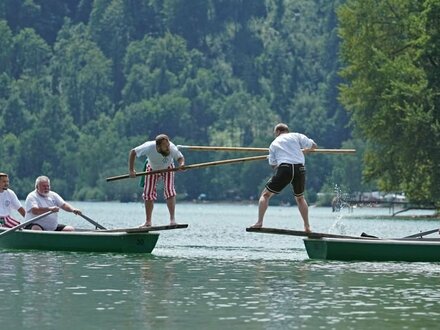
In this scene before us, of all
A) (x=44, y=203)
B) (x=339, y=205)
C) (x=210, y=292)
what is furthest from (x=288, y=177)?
(x=339, y=205)

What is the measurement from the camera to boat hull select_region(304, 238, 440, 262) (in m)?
27.7

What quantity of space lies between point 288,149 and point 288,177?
1.48 feet

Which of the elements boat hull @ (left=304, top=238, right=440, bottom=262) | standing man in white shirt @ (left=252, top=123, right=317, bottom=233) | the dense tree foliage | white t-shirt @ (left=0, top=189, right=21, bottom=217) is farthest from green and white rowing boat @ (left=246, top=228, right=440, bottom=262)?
the dense tree foliage

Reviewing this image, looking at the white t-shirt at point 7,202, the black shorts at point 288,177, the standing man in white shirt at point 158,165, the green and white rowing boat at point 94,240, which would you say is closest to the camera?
the black shorts at point 288,177

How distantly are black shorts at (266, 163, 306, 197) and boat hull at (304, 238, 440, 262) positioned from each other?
97 cm

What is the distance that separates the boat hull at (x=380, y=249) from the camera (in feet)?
91.0

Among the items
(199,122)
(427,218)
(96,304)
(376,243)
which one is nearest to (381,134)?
(427,218)

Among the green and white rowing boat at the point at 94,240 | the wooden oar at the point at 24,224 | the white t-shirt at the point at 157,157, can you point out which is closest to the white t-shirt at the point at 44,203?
the wooden oar at the point at 24,224

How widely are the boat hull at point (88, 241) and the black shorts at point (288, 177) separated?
298 cm

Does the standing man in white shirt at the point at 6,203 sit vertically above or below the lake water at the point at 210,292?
above

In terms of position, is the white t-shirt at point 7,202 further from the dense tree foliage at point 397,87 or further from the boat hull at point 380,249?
the dense tree foliage at point 397,87

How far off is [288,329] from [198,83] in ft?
595

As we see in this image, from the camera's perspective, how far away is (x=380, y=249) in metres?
27.9

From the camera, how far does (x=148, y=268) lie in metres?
26.2
